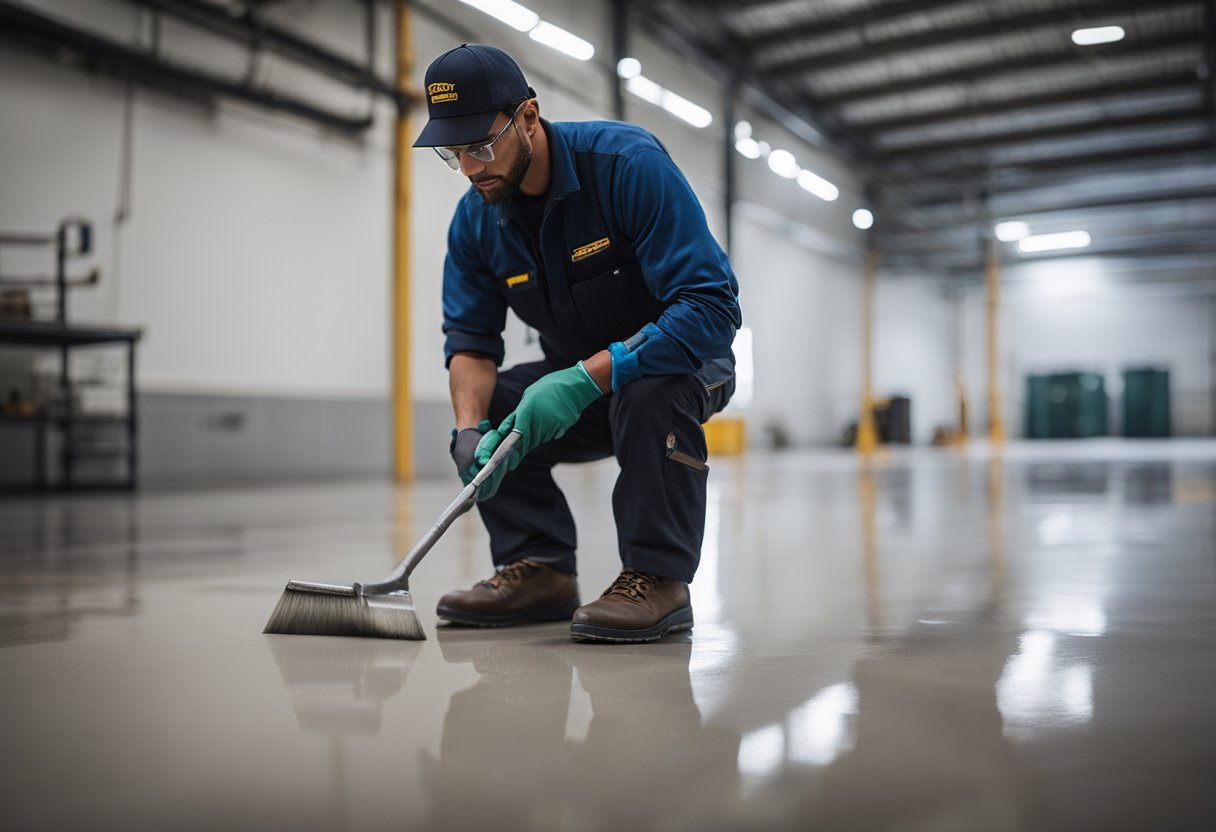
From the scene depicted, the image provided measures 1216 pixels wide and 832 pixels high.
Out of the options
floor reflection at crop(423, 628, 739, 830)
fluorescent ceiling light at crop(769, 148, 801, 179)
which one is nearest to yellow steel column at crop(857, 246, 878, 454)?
fluorescent ceiling light at crop(769, 148, 801, 179)

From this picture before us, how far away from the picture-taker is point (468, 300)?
207 cm

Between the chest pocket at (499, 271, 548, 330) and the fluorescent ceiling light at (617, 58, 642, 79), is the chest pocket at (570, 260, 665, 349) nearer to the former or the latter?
the chest pocket at (499, 271, 548, 330)

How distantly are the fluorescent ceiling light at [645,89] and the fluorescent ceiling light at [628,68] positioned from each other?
48mm

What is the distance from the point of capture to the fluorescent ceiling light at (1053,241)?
19766mm

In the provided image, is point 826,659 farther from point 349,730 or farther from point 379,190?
point 379,190

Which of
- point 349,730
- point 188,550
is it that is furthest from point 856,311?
point 349,730

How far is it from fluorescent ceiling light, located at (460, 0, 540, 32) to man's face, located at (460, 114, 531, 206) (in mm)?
6107

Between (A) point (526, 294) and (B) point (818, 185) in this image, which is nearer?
(A) point (526, 294)

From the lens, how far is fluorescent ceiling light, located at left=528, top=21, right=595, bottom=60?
788 cm

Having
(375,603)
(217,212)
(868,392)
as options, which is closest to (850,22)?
(868,392)

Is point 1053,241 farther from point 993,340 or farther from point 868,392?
point 868,392

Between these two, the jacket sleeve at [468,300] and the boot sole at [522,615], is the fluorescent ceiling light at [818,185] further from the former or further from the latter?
the boot sole at [522,615]

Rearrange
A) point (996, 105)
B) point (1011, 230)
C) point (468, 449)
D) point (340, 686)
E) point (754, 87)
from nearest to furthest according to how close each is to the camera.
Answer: point (340, 686), point (468, 449), point (754, 87), point (996, 105), point (1011, 230)

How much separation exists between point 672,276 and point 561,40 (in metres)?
7.00
